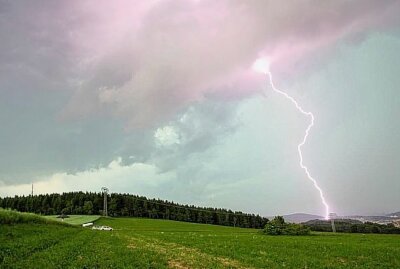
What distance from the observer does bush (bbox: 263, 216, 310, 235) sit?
84938 millimetres

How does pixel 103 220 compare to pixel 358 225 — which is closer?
pixel 358 225

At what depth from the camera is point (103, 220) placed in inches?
6181

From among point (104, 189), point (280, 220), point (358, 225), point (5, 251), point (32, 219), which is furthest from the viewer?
point (104, 189)

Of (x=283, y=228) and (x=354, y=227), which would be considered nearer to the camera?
(x=283, y=228)

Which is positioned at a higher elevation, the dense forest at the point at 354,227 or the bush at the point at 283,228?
the bush at the point at 283,228

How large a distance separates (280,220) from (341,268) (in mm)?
64291

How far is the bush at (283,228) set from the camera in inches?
3344

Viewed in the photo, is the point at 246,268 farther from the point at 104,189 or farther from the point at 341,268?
the point at 104,189

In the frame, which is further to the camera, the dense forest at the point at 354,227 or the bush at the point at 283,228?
the dense forest at the point at 354,227

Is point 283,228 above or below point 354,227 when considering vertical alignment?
above

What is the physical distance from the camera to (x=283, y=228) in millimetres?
86188

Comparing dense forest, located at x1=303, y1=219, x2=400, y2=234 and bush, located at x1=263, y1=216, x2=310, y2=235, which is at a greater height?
bush, located at x1=263, y1=216, x2=310, y2=235

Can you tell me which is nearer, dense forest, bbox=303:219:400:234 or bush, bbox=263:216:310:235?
bush, bbox=263:216:310:235

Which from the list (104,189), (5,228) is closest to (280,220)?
(5,228)
